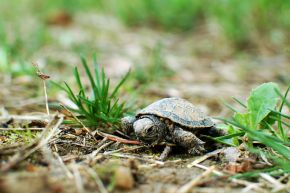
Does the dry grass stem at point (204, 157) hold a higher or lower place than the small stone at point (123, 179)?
higher

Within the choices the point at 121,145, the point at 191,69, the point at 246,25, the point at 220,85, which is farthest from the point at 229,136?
the point at 246,25

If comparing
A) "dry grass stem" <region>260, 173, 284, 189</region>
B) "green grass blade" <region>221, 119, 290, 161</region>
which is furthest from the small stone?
"dry grass stem" <region>260, 173, 284, 189</region>

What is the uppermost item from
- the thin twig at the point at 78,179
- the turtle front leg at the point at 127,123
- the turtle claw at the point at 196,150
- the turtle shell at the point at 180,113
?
the turtle shell at the point at 180,113

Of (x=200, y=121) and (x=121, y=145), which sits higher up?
(x=200, y=121)

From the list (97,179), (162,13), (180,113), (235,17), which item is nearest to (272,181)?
(180,113)

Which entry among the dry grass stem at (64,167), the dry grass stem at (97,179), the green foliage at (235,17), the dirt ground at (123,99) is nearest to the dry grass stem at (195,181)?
the dirt ground at (123,99)

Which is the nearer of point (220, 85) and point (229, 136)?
point (229, 136)

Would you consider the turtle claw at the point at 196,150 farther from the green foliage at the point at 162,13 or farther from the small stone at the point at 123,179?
the green foliage at the point at 162,13

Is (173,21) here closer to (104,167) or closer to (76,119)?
(76,119)
